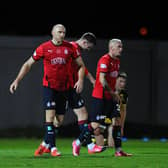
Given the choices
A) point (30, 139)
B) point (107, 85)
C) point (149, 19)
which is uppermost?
point (149, 19)

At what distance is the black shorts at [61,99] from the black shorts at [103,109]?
46 cm

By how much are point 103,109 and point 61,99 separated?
74 centimetres

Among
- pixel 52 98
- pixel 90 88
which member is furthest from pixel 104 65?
pixel 90 88

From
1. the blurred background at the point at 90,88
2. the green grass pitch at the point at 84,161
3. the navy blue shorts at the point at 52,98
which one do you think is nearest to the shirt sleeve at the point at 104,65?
the navy blue shorts at the point at 52,98

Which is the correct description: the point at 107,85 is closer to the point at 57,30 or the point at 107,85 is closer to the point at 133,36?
the point at 57,30

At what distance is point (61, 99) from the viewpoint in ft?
48.3

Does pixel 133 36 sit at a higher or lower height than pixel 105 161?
higher

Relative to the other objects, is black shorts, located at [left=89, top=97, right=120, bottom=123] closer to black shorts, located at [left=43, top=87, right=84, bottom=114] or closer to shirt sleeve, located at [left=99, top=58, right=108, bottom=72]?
black shorts, located at [left=43, top=87, right=84, bottom=114]

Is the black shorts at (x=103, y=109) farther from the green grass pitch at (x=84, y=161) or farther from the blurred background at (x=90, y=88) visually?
the blurred background at (x=90, y=88)

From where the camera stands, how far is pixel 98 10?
28.2 meters

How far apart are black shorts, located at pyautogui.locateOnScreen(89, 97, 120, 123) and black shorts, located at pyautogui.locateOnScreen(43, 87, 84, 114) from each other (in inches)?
18.1

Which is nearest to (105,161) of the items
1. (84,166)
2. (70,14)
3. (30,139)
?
(84,166)

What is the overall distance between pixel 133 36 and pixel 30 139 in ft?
23.0

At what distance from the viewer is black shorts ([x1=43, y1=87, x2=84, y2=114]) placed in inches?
569
